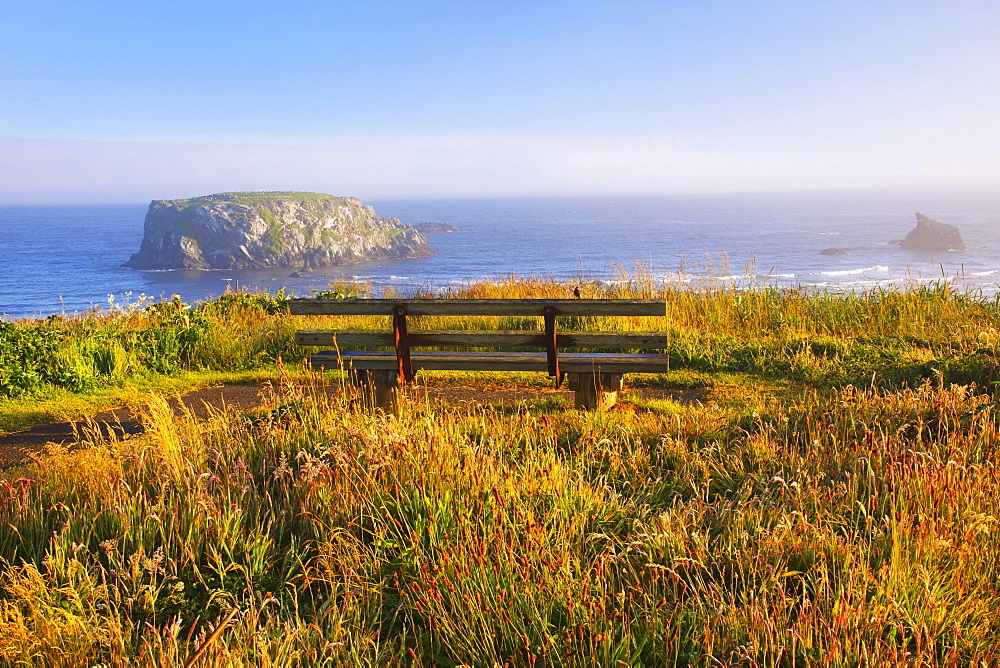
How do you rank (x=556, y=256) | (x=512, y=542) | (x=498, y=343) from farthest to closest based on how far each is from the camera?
(x=556, y=256), (x=498, y=343), (x=512, y=542)

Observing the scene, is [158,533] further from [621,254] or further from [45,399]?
[621,254]

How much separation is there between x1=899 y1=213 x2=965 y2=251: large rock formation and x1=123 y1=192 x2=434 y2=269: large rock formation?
88.0 m

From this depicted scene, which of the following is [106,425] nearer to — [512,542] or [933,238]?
[512,542]

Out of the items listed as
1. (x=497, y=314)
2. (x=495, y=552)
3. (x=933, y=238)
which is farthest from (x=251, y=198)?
(x=495, y=552)

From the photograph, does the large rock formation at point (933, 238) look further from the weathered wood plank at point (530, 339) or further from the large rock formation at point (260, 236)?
the weathered wood plank at point (530, 339)

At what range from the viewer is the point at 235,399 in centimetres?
809

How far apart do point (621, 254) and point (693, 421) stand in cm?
10103

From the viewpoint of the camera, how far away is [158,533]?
381 centimetres

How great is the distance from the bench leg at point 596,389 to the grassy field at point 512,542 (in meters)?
0.63

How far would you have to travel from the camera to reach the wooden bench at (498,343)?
649 cm

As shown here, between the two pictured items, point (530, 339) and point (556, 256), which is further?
point (556, 256)

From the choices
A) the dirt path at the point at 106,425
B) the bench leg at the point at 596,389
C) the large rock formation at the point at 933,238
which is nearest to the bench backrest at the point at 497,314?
the bench leg at the point at 596,389

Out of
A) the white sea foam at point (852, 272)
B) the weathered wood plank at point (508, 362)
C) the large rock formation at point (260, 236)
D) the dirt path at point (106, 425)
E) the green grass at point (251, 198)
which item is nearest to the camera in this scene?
the dirt path at point (106, 425)

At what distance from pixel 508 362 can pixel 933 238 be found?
4603 inches
